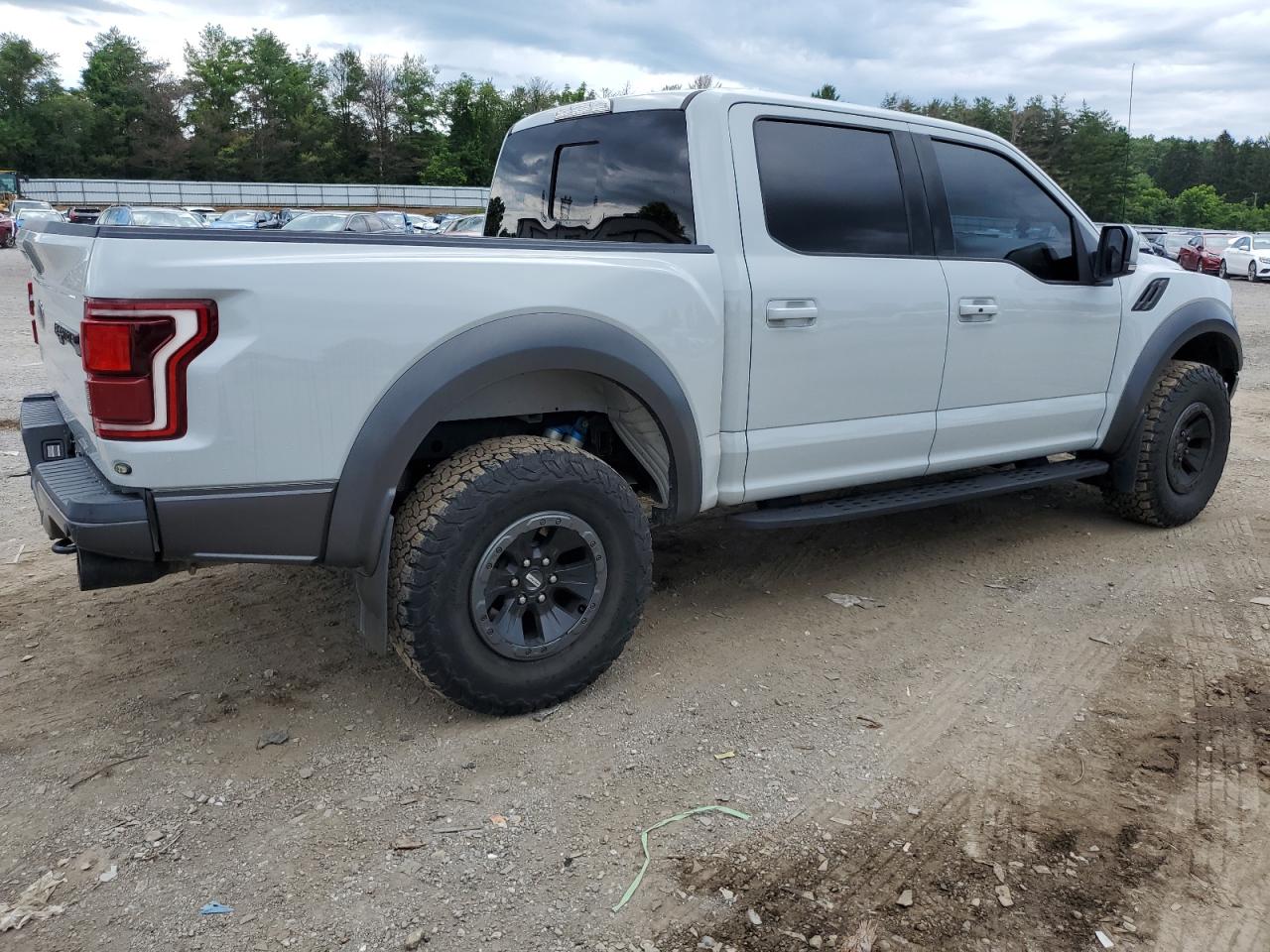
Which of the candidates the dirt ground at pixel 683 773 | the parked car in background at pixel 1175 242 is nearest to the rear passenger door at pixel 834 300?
the dirt ground at pixel 683 773

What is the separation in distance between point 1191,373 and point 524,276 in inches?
155

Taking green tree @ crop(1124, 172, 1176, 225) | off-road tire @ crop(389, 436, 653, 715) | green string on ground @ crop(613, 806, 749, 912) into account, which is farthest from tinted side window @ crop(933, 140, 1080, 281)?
green tree @ crop(1124, 172, 1176, 225)

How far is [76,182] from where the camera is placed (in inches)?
2306

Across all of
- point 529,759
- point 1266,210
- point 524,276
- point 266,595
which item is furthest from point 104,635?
point 1266,210

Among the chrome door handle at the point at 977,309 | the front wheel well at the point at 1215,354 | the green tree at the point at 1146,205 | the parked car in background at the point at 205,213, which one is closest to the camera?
the chrome door handle at the point at 977,309

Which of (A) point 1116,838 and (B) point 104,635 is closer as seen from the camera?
(A) point 1116,838

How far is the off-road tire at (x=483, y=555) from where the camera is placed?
3.02m

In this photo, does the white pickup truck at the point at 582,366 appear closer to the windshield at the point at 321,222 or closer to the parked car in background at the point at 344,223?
the parked car in background at the point at 344,223

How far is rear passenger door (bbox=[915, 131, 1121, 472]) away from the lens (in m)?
4.30

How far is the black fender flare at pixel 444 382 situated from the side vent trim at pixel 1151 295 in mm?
2995

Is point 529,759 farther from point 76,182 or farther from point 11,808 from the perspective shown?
point 76,182

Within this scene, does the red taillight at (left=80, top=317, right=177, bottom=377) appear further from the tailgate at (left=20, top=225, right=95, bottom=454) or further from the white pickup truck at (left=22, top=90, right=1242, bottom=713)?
the tailgate at (left=20, top=225, right=95, bottom=454)

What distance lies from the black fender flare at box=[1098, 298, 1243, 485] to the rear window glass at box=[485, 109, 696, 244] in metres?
2.75

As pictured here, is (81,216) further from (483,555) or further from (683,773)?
(683,773)
